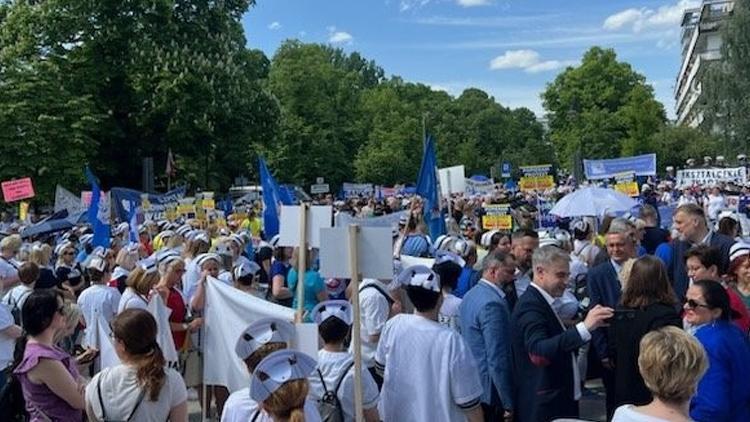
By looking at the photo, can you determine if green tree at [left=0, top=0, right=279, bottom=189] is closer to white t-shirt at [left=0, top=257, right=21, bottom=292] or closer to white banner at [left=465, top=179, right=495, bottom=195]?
white banner at [left=465, top=179, right=495, bottom=195]

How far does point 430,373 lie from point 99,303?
420 cm

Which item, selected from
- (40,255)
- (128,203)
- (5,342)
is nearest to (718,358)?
(5,342)

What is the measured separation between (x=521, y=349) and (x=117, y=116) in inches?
1484

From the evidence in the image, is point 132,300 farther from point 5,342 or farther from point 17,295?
point 17,295

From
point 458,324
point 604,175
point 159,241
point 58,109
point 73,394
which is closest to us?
point 73,394

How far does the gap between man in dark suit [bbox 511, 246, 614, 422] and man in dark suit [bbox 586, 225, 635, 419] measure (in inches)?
31.8

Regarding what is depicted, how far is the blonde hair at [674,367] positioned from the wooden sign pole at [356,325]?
180 centimetres

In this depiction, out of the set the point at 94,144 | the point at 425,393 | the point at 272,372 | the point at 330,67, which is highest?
the point at 330,67

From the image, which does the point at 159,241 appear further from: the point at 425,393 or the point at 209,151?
the point at 209,151

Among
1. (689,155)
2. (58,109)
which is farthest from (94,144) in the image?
(689,155)

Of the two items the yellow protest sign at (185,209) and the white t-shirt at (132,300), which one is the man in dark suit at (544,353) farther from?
the yellow protest sign at (185,209)

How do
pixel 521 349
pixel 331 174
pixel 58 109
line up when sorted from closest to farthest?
pixel 521 349 < pixel 58 109 < pixel 331 174

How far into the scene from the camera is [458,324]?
6.79m

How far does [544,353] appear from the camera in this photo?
5.07m
